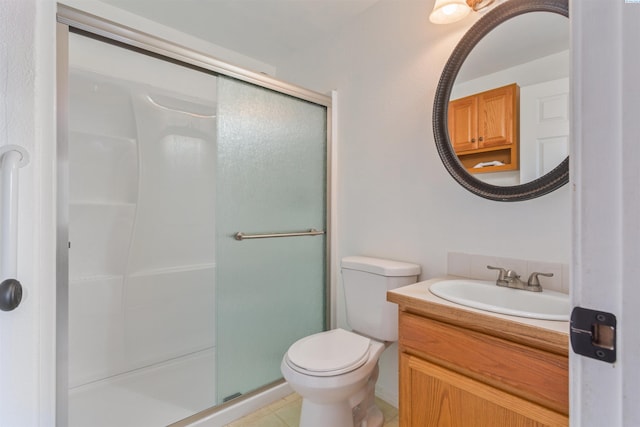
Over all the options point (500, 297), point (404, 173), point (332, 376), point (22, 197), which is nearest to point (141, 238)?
point (22, 197)

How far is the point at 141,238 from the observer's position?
6.40ft

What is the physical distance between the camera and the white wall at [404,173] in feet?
4.33

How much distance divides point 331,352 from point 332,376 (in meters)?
0.18

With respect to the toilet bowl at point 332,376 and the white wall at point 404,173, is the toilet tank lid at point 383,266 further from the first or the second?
the toilet bowl at point 332,376

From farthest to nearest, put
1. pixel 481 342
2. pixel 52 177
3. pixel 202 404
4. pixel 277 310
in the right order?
pixel 277 310 → pixel 202 404 → pixel 52 177 → pixel 481 342

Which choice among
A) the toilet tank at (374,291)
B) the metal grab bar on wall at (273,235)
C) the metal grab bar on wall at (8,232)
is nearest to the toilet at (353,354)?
the toilet tank at (374,291)

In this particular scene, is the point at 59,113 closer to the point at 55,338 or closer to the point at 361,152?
the point at 55,338

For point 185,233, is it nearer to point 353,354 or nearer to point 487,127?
point 353,354

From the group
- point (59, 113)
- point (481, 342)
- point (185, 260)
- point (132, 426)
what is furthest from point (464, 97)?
point (132, 426)

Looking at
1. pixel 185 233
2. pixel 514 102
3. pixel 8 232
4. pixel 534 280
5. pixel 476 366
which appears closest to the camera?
pixel 8 232

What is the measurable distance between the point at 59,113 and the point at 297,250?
4.32 feet

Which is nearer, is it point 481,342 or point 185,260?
point 481,342

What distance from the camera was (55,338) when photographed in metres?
1.17

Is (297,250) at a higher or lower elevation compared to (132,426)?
higher
